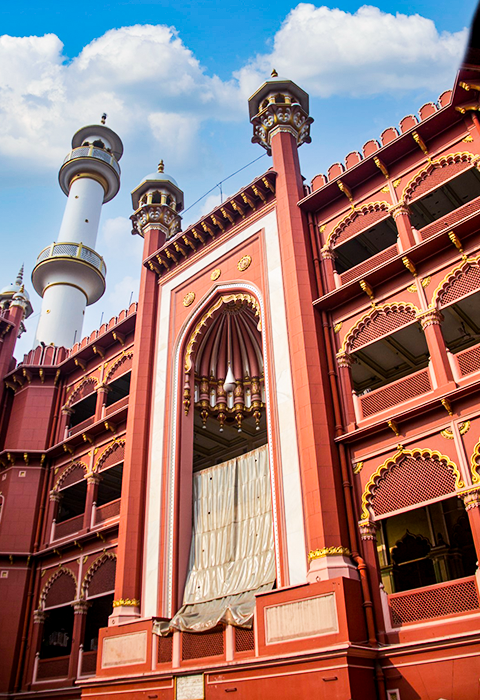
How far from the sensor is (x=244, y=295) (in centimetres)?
1670

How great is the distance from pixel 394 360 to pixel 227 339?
186 inches

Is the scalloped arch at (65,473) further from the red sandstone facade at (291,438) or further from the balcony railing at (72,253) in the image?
the balcony railing at (72,253)

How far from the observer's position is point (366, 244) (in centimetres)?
1691

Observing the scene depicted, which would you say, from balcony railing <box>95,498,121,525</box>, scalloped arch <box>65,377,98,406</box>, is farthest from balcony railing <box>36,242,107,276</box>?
balcony railing <box>95,498,121,525</box>

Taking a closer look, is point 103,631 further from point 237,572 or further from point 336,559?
point 336,559

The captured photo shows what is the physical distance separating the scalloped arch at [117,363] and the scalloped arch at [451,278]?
35.3ft

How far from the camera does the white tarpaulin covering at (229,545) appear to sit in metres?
13.1

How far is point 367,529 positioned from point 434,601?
1.77 metres

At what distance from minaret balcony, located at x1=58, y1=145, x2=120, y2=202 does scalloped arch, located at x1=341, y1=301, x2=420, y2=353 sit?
22.3 m

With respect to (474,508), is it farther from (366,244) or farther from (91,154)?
(91,154)

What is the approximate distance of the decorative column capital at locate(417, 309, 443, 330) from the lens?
12.6 metres

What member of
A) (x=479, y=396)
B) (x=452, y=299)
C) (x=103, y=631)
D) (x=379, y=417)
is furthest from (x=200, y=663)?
(x=452, y=299)

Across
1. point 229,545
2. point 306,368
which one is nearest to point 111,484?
point 229,545

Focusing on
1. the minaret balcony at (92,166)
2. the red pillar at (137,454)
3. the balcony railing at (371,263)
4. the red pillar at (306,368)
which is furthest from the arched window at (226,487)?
the minaret balcony at (92,166)
